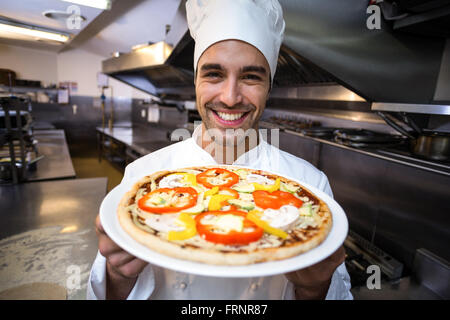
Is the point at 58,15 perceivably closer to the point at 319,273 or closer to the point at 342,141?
the point at 342,141

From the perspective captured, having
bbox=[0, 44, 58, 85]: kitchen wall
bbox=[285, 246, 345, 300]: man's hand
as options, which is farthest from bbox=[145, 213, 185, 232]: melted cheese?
bbox=[0, 44, 58, 85]: kitchen wall

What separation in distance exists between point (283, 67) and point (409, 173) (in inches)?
90.8

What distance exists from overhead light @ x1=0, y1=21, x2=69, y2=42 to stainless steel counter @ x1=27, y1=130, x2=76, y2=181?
1.98m

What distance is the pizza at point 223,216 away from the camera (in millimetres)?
643

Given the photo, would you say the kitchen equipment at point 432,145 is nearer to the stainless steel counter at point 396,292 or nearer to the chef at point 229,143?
the stainless steel counter at point 396,292

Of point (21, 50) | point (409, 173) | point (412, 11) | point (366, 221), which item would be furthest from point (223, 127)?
point (21, 50)

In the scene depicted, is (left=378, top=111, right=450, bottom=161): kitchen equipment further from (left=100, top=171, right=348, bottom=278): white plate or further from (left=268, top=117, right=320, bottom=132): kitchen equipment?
(left=100, top=171, right=348, bottom=278): white plate

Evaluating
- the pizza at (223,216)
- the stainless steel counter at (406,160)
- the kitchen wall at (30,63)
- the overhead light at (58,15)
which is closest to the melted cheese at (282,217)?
the pizza at (223,216)

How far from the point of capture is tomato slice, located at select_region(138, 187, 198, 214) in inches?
33.0

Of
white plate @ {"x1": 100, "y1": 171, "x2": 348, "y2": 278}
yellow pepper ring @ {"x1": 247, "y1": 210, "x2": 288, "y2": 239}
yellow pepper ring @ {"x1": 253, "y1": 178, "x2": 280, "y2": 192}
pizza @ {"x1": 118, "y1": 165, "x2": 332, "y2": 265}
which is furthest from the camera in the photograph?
yellow pepper ring @ {"x1": 253, "y1": 178, "x2": 280, "y2": 192}

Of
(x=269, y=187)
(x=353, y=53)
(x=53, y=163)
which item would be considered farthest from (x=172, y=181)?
(x=53, y=163)

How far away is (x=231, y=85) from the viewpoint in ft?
4.22

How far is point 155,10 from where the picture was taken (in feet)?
16.2
